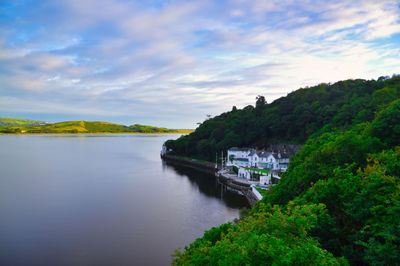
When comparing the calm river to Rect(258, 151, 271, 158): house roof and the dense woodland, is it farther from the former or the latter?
Rect(258, 151, 271, 158): house roof

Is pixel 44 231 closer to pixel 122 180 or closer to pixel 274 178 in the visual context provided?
pixel 122 180

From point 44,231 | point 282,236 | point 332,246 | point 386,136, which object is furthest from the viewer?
point 44,231

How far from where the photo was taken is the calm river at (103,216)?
16016 millimetres

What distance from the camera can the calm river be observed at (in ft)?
52.5

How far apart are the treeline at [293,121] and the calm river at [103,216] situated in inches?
858

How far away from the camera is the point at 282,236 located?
6.52 m

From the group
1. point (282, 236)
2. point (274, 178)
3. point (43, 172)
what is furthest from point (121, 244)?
point (43, 172)

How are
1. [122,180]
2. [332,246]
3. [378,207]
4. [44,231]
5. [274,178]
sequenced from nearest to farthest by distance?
[378,207], [332,246], [44,231], [274,178], [122,180]

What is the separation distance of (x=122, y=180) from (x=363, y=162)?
32.9 m

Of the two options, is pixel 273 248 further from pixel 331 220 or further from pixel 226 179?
pixel 226 179

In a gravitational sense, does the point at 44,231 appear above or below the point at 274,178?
below

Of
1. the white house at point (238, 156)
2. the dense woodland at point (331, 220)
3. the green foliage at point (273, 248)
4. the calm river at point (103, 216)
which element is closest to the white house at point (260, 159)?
the white house at point (238, 156)

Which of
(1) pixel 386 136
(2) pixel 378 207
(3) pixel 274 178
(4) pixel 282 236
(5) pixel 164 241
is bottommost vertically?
(5) pixel 164 241

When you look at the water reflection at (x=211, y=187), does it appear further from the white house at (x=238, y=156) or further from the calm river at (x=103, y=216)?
the white house at (x=238, y=156)
